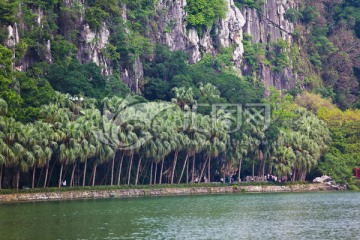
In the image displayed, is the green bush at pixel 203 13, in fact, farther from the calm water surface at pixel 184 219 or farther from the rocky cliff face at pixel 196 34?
the calm water surface at pixel 184 219

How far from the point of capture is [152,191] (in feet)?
288

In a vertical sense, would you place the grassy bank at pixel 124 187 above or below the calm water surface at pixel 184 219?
above

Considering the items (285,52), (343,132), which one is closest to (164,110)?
(343,132)

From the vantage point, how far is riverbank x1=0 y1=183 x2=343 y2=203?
76.6 meters

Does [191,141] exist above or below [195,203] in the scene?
above

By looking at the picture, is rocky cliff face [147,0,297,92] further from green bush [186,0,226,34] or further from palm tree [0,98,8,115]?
palm tree [0,98,8,115]

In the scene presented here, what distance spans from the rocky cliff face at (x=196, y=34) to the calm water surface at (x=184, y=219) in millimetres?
24584

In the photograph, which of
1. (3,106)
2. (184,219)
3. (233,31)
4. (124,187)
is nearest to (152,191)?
(124,187)

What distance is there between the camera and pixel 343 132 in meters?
108

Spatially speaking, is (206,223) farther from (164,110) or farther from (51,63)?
(51,63)

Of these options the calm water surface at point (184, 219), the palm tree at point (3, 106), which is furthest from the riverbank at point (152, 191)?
the palm tree at point (3, 106)

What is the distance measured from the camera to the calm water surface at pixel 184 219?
172 ft

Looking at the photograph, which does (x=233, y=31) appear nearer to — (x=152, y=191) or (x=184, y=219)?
(x=152, y=191)

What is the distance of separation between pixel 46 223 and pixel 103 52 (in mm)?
46533
